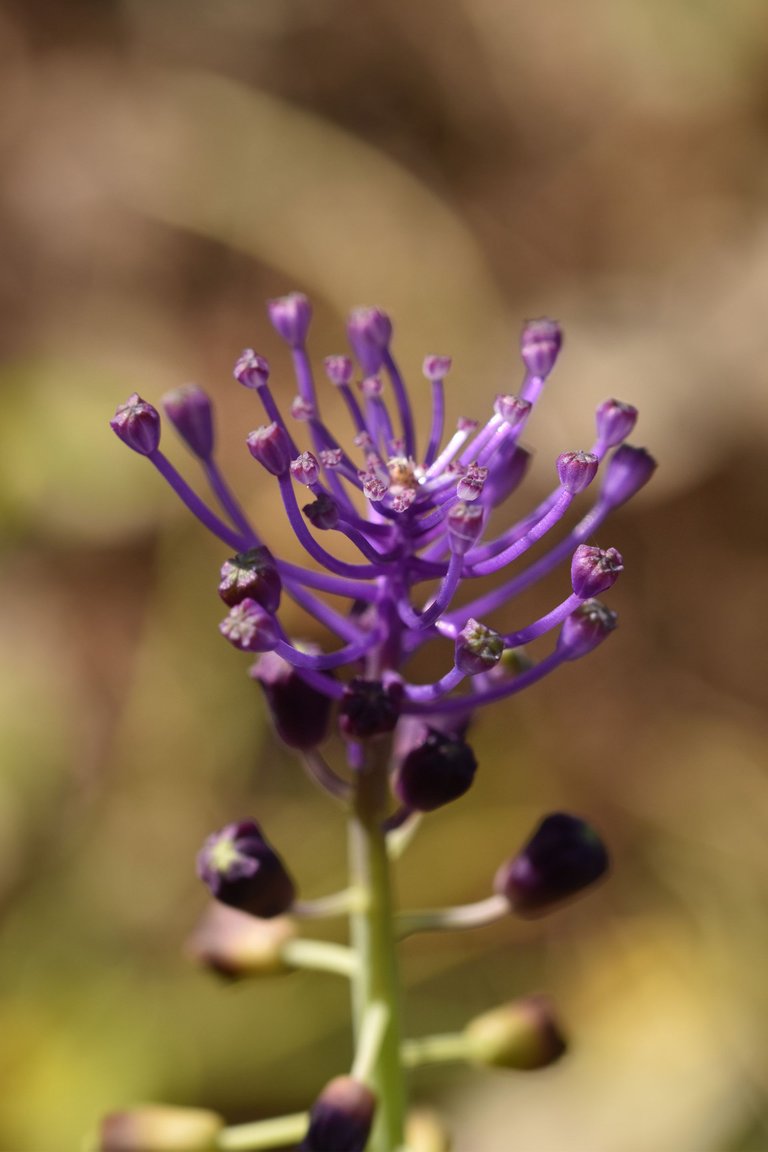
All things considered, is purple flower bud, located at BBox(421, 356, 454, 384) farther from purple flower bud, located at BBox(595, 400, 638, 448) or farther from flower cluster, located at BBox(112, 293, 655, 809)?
purple flower bud, located at BBox(595, 400, 638, 448)

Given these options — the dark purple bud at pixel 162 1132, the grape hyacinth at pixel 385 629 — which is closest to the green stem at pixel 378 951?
the grape hyacinth at pixel 385 629

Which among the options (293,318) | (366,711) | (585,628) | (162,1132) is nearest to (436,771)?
(366,711)

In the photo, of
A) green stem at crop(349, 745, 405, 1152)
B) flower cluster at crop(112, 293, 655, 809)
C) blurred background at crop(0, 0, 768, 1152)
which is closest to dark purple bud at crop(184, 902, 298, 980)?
green stem at crop(349, 745, 405, 1152)

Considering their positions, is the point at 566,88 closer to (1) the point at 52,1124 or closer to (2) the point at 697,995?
(2) the point at 697,995

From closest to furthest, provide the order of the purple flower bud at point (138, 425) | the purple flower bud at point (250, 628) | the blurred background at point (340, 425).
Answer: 1. the purple flower bud at point (250, 628)
2. the purple flower bud at point (138, 425)
3. the blurred background at point (340, 425)

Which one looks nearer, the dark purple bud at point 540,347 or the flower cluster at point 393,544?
the flower cluster at point 393,544

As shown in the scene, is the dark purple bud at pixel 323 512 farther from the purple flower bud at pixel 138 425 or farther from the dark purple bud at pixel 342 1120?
the dark purple bud at pixel 342 1120

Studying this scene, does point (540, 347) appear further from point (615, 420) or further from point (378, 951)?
point (378, 951)
